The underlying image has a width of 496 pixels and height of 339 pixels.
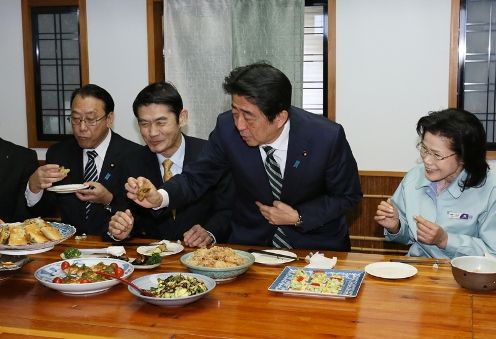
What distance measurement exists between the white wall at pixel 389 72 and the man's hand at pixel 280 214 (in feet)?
6.94

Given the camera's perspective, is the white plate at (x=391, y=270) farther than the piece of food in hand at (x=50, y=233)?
No

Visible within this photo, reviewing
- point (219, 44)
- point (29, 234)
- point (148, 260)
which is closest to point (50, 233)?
point (29, 234)

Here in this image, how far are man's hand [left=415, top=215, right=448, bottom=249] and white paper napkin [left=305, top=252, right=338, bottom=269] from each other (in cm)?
34

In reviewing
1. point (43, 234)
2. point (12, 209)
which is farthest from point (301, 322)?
point (12, 209)

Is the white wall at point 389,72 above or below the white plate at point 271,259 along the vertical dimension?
above

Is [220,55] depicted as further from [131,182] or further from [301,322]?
[301,322]

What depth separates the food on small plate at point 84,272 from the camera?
1882mm

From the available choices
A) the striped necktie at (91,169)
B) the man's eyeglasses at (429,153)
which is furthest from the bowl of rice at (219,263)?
the striped necktie at (91,169)

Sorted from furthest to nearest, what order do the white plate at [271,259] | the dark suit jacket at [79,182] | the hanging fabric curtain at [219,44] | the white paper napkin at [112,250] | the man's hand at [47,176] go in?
the hanging fabric curtain at [219,44], the dark suit jacket at [79,182], the man's hand at [47,176], the white paper napkin at [112,250], the white plate at [271,259]

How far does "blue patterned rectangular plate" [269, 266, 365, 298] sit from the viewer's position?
1.82 meters

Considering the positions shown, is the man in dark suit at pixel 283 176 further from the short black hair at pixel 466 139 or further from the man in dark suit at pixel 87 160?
the man in dark suit at pixel 87 160

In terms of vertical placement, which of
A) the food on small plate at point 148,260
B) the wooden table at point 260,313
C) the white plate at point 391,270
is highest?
the food on small plate at point 148,260

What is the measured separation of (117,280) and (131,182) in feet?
1.75

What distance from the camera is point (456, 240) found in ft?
7.33
